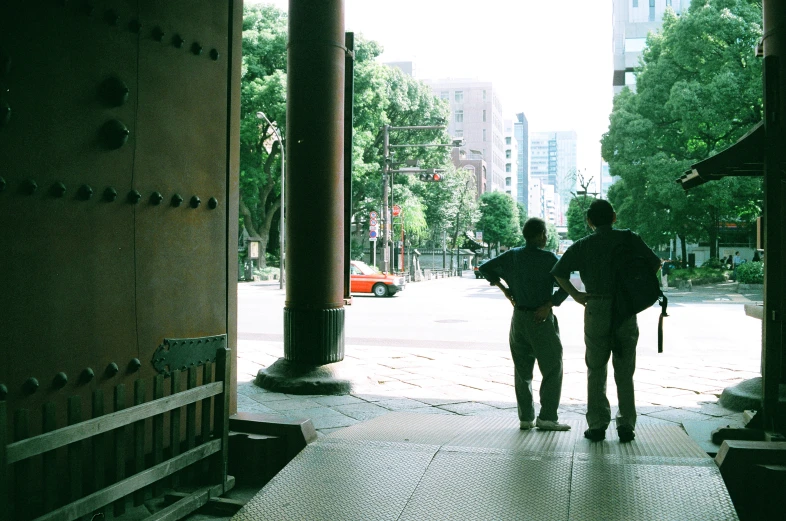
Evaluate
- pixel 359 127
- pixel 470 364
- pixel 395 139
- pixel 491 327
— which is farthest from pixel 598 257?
pixel 395 139

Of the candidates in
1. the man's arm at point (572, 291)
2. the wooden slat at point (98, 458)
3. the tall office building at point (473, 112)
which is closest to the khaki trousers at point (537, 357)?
the man's arm at point (572, 291)

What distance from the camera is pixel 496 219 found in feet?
267

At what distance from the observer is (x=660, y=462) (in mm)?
3711

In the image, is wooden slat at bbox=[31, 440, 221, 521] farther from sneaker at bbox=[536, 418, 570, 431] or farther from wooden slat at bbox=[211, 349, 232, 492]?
sneaker at bbox=[536, 418, 570, 431]

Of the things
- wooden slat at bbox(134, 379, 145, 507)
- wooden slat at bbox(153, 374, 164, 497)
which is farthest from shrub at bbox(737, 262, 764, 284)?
wooden slat at bbox(134, 379, 145, 507)

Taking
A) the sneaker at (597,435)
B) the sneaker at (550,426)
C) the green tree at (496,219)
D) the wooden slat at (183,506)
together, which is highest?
the green tree at (496,219)

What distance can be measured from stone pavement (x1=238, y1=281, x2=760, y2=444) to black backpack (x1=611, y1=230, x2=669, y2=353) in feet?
4.89

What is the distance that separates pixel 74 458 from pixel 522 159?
169699 mm

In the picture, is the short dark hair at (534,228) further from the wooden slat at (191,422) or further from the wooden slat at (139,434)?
the wooden slat at (139,434)

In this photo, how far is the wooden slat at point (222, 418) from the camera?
3.78 m

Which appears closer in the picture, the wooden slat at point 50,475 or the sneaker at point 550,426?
the wooden slat at point 50,475

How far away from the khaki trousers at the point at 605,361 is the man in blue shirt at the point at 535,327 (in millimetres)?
328

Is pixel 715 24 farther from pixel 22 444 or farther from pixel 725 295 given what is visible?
pixel 22 444

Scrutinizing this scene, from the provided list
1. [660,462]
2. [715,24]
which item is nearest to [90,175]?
[660,462]
